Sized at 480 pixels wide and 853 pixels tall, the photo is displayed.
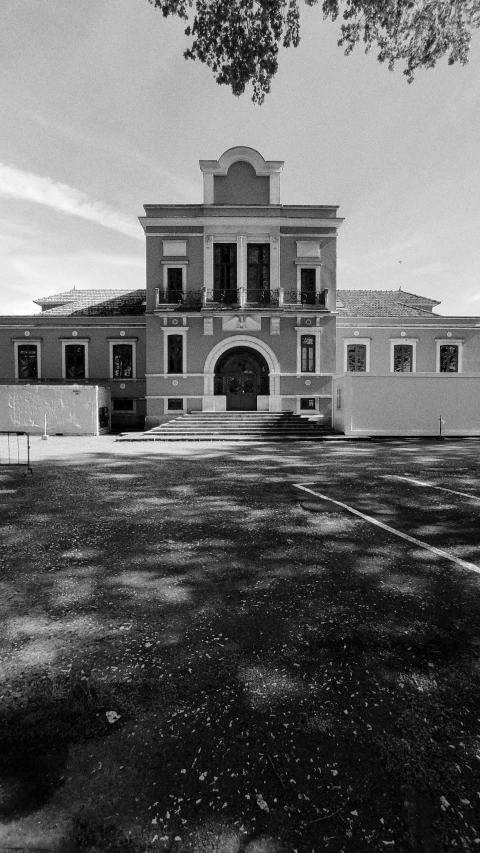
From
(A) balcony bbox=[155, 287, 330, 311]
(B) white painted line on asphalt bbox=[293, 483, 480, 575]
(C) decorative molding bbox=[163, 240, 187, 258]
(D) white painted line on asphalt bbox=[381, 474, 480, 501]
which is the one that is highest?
(C) decorative molding bbox=[163, 240, 187, 258]

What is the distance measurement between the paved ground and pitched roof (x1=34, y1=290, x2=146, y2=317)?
23337 millimetres

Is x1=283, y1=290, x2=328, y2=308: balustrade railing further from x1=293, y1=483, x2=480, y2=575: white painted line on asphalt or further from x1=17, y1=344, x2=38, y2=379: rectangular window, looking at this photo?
x1=293, y1=483, x2=480, y2=575: white painted line on asphalt

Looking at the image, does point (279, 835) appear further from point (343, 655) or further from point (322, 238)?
point (322, 238)

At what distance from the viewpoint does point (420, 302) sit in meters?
31.0

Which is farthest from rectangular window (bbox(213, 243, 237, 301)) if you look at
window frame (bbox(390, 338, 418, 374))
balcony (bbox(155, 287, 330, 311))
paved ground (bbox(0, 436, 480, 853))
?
paved ground (bbox(0, 436, 480, 853))

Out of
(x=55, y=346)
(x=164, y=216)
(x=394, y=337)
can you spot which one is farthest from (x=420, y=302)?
(x=55, y=346)

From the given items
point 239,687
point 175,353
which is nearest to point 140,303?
point 175,353

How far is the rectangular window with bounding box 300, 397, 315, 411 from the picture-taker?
2250 cm

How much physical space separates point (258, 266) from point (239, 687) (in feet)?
74.8

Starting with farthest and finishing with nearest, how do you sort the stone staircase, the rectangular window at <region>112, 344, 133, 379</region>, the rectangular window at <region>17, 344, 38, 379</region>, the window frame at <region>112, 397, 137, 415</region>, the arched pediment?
the rectangular window at <region>17, 344, 38, 379</region> → the rectangular window at <region>112, 344, 133, 379</region> → the window frame at <region>112, 397, 137, 415</region> → the arched pediment → the stone staircase

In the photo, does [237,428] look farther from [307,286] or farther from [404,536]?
[404,536]

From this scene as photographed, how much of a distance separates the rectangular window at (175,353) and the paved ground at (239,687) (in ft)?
59.9

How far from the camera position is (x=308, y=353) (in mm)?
22719

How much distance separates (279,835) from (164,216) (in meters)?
24.5
